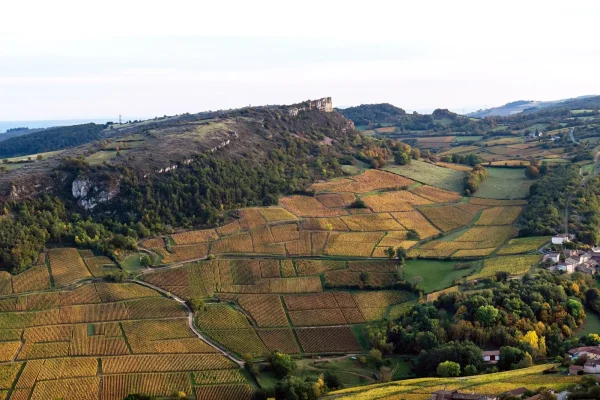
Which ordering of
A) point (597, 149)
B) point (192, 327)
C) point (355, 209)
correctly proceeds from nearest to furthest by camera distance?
point (192, 327) < point (355, 209) < point (597, 149)

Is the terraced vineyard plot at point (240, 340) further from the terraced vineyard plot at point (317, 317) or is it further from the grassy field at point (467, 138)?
the grassy field at point (467, 138)

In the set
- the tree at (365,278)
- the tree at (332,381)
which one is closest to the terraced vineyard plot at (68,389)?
the tree at (332,381)

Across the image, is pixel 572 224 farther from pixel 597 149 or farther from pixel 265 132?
pixel 265 132

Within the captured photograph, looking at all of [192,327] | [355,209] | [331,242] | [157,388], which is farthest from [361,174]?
[157,388]

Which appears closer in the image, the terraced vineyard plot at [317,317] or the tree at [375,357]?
the tree at [375,357]

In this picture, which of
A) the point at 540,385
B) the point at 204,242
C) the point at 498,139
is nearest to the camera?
the point at 540,385

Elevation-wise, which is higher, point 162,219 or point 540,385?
point 162,219

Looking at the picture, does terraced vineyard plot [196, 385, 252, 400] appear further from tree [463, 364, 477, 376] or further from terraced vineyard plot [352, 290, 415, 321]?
terraced vineyard plot [352, 290, 415, 321]
